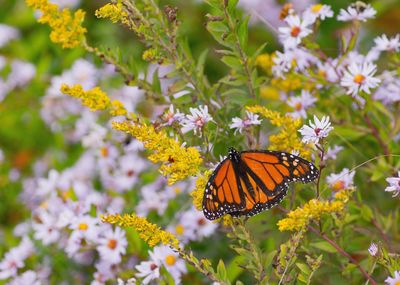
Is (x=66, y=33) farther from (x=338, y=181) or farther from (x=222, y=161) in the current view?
(x=338, y=181)

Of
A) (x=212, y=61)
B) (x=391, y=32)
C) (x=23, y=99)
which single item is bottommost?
(x=391, y=32)

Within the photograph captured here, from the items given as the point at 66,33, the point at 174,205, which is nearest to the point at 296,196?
the point at 174,205

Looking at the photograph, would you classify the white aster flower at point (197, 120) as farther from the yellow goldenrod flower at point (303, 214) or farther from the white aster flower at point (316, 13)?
the white aster flower at point (316, 13)

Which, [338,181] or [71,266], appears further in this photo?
[71,266]

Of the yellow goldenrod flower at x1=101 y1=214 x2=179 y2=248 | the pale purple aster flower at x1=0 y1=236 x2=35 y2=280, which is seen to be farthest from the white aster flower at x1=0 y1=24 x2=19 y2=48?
the yellow goldenrod flower at x1=101 y1=214 x2=179 y2=248

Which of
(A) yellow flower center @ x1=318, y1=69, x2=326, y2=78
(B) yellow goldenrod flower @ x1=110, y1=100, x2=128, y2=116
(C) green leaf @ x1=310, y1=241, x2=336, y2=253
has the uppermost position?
(B) yellow goldenrod flower @ x1=110, y1=100, x2=128, y2=116

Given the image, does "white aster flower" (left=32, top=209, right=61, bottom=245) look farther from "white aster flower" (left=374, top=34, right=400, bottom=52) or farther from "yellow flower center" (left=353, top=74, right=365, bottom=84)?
"white aster flower" (left=374, top=34, right=400, bottom=52)

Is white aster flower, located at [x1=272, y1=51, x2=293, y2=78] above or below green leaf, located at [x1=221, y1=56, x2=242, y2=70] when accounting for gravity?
below

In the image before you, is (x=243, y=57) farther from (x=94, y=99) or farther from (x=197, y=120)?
(x=94, y=99)
